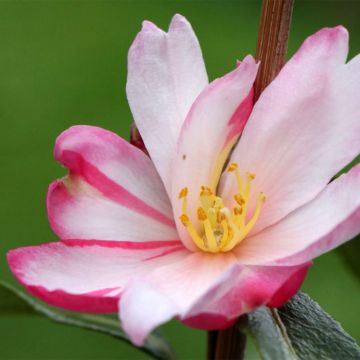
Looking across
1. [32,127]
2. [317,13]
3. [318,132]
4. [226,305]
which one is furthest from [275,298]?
[317,13]

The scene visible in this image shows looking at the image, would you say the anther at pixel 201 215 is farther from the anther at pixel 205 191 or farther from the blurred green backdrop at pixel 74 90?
the blurred green backdrop at pixel 74 90

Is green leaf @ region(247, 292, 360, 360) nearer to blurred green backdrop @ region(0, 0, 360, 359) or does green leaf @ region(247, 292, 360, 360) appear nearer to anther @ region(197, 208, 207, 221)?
anther @ region(197, 208, 207, 221)

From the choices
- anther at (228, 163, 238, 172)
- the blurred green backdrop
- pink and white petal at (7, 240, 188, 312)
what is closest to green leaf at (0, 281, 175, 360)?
pink and white petal at (7, 240, 188, 312)

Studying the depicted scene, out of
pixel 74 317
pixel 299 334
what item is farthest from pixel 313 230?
pixel 74 317

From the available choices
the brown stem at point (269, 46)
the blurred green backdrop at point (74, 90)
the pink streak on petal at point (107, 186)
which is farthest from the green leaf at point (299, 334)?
the blurred green backdrop at point (74, 90)

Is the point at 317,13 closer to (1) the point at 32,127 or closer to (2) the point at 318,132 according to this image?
(1) the point at 32,127

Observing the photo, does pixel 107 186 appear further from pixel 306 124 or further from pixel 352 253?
pixel 352 253
